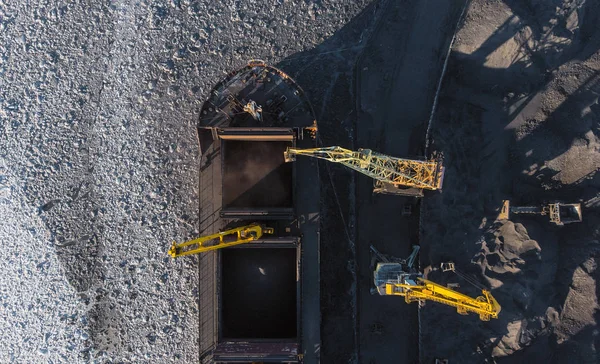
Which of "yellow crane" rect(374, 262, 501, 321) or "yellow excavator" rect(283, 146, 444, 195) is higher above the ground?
"yellow excavator" rect(283, 146, 444, 195)

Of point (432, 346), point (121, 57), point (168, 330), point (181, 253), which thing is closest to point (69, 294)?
point (168, 330)

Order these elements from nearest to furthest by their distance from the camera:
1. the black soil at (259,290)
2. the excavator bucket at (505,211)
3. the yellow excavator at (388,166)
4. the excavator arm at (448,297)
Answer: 1. the excavator arm at (448,297)
2. the yellow excavator at (388,166)
3. the black soil at (259,290)
4. the excavator bucket at (505,211)

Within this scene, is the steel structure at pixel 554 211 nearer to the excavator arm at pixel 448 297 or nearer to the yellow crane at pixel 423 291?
the yellow crane at pixel 423 291

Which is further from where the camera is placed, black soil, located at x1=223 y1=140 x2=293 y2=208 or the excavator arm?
black soil, located at x1=223 y1=140 x2=293 y2=208

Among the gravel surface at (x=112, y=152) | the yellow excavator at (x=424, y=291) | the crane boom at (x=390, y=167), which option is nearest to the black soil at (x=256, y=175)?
the crane boom at (x=390, y=167)

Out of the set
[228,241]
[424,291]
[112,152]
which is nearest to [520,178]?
[424,291]

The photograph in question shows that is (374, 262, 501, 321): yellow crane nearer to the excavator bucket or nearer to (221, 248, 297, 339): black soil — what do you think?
the excavator bucket

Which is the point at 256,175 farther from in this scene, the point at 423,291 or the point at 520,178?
the point at 520,178

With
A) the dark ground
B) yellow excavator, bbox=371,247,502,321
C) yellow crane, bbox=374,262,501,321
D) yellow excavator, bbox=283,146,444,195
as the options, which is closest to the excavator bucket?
the dark ground
